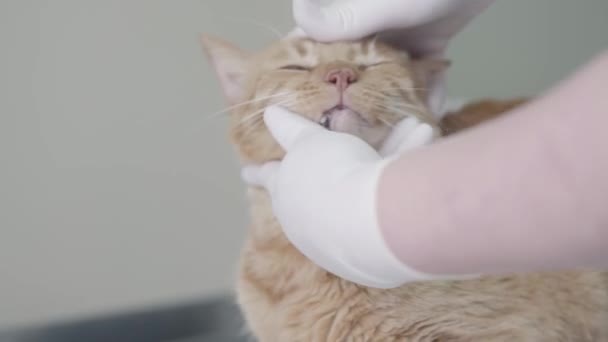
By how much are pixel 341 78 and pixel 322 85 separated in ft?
0.09

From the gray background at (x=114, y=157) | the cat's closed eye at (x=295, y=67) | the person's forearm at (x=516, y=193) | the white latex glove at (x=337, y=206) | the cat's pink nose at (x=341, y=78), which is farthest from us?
the gray background at (x=114, y=157)

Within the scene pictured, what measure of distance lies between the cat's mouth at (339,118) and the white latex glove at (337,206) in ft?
0.34

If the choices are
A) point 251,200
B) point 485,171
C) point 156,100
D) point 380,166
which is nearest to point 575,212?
point 485,171

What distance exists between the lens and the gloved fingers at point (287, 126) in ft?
2.82

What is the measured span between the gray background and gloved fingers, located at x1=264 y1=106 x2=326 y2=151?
2.49 ft

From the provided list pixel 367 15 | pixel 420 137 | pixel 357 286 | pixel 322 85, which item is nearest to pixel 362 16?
pixel 367 15

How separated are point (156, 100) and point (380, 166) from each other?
112 cm

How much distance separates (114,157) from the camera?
1.60m

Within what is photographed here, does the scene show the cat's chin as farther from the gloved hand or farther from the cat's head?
the gloved hand

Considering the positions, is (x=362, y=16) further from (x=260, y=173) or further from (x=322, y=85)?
(x=260, y=173)

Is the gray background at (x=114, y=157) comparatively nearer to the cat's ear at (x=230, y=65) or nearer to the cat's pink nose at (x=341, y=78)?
the cat's ear at (x=230, y=65)

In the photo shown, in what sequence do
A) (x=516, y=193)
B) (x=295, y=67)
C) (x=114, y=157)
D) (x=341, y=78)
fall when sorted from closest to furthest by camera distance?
(x=516, y=193), (x=341, y=78), (x=295, y=67), (x=114, y=157)

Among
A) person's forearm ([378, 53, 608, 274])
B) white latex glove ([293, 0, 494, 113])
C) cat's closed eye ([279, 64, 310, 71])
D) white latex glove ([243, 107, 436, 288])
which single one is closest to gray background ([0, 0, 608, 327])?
cat's closed eye ([279, 64, 310, 71])

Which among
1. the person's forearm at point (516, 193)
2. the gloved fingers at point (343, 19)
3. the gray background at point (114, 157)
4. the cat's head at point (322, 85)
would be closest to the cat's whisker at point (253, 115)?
the cat's head at point (322, 85)
